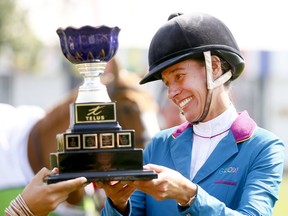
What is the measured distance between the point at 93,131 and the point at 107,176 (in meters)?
0.24

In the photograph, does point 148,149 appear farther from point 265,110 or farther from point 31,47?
point 265,110

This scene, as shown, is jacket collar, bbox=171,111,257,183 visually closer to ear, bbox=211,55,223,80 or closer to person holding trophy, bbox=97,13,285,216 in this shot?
person holding trophy, bbox=97,13,285,216

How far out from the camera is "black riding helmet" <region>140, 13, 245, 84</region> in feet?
11.2

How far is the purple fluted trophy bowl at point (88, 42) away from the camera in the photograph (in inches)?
130

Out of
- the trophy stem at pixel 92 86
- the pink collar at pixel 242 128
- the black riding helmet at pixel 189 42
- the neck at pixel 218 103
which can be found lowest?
the pink collar at pixel 242 128

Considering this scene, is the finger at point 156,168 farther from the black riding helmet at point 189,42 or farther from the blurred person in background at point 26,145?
the blurred person in background at point 26,145

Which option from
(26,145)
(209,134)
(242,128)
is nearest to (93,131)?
(209,134)

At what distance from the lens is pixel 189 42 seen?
3404mm

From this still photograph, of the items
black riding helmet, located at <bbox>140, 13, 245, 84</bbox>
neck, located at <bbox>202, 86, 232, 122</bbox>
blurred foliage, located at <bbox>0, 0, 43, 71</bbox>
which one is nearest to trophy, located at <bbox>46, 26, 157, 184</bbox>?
black riding helmet, located at <bbox>140, 13, 245, 84</bbox>

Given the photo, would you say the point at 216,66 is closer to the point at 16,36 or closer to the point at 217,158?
the point at 217,158

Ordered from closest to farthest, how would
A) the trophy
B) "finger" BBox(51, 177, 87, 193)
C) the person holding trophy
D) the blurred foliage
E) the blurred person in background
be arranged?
"finger" BBox(51, 177, 87, 193)
the trophy
the person holding trophy
the blurred person in background
the blurred foliage

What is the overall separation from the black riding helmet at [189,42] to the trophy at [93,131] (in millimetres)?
192

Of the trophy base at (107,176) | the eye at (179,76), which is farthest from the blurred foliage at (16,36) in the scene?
the trophy base at (107,176)

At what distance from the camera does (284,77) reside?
2706 centimetres
